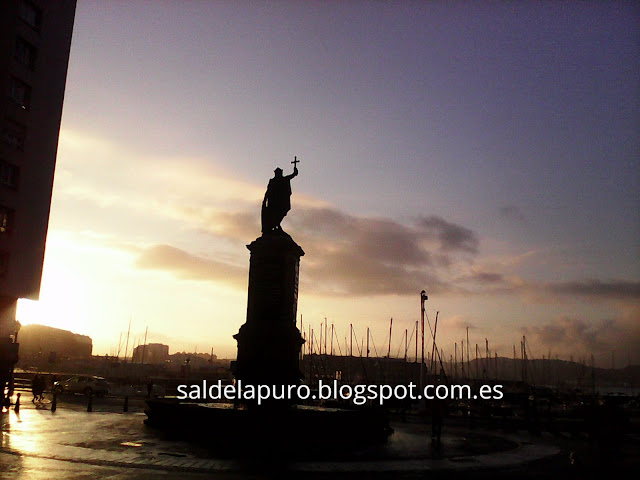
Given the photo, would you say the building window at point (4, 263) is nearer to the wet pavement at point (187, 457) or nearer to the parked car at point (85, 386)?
the parked car at point (85, 386)

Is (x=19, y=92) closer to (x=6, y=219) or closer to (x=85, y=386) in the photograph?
(x=6, y=219)

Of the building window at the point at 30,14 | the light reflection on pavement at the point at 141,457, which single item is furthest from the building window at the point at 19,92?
the light reflection on pavement at the point at 141,457

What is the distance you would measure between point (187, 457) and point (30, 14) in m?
32.4

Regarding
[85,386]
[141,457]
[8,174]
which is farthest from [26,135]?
[141,457]

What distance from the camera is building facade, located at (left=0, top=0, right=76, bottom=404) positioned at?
33.5 meters

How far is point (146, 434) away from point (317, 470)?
309 inches

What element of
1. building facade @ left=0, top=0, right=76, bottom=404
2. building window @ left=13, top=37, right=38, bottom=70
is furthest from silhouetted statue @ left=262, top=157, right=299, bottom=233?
building window @ left=13, top=37, right=38, bottom=70

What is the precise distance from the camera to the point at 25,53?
35.0 meters

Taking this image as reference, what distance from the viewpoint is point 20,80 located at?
34375 millimetres

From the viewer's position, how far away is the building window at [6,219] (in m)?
33.5

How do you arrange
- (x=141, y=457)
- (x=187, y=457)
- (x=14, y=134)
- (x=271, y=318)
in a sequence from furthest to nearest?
(x=14, y=134) < (x=271, y=318) < (x=187, y=457) < (x=141, y=457)

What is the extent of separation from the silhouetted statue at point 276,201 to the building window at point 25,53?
21054mm

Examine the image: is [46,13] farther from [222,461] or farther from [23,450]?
[222,461]

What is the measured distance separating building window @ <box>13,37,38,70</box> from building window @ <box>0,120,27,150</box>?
3.92m
